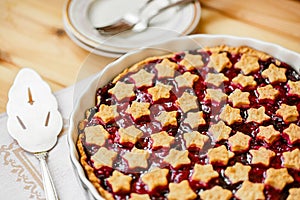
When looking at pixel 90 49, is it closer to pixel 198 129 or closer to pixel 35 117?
pixel 35 117

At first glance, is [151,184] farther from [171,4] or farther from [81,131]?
[171,4]

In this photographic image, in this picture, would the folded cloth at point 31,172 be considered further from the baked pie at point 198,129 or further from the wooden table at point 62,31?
the wooden table at point 62,31

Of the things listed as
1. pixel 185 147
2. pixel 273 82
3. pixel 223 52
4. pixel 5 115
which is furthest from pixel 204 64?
pixel 5 115

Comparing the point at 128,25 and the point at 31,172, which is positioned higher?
the point at 128,25

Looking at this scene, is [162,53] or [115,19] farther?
[115,19]

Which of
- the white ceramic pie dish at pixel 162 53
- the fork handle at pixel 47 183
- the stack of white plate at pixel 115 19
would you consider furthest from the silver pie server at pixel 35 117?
the stack of white plate at pixel 115 19

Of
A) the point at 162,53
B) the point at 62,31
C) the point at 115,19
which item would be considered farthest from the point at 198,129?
the point at 62,31
